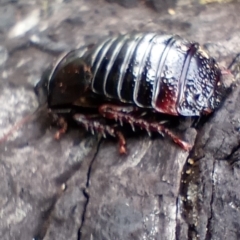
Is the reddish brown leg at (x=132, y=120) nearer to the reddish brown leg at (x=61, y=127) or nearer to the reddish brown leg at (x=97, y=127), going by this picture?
the reddish brown leg at (x=97, y=127)

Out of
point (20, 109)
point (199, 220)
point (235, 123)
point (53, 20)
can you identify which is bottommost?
point (20, 109)

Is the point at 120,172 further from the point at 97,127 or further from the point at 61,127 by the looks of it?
the point at 61,127

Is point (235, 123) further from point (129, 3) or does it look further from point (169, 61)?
point (129, 3)

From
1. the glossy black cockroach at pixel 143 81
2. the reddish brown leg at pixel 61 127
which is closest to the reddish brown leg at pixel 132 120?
the glossy black cockroach at pixel 143 81

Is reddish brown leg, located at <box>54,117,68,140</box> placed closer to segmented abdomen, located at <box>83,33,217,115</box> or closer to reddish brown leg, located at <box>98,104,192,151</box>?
reddish brown leg, located at <box>98,104,192,151</box>

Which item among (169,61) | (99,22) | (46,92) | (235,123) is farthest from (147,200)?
(99,22)

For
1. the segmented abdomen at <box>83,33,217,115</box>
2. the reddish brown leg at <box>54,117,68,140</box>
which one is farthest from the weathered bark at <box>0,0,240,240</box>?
the segmented abdomen at <box>83,33,217,115</box>

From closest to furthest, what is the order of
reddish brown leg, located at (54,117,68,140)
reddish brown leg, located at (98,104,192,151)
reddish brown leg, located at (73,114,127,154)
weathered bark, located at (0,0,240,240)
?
weathered bark, located at (0,0,240,240)
reddish brown leg, located at (98,104,192,151)
reddish brown leg, located at (73,114,127,154)
reddish brown leg, located at (54,117,68,140)

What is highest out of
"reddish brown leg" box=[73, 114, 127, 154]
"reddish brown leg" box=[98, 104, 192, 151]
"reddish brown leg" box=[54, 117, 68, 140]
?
"reddish brown leg" box=[98, 104, 192, 151]
